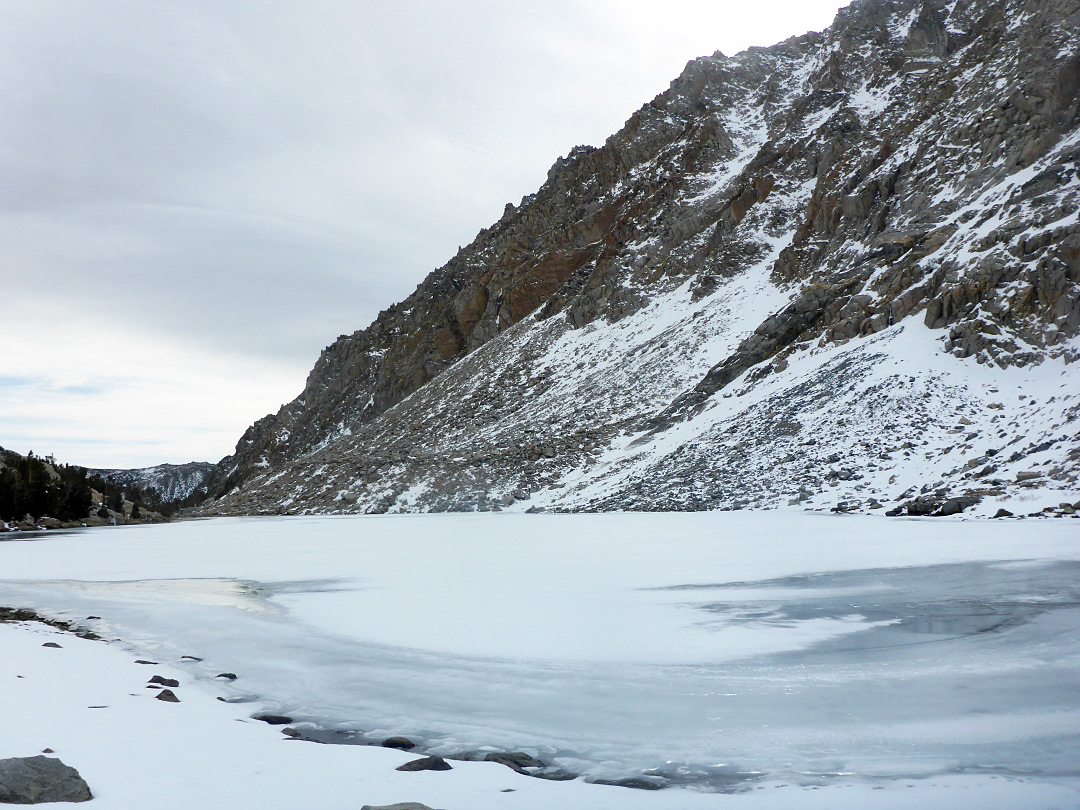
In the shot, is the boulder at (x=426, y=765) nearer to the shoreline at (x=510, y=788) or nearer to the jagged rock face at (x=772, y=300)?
the shoreline at (x=510, y=788)

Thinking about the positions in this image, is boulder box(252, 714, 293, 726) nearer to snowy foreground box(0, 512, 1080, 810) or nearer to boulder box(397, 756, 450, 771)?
snowy foreground box(0, 512, 1080, 810)

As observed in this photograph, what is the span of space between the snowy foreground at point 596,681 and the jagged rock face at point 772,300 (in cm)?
1725

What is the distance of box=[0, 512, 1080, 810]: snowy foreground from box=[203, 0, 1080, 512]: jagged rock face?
56.6 ft

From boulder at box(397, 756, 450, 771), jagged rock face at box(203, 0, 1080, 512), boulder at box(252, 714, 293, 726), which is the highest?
jagged rock face at box(203, 0, 1080, 512)

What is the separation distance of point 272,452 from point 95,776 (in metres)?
115

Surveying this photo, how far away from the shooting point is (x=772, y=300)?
5803 cm

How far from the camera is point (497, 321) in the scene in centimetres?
9325

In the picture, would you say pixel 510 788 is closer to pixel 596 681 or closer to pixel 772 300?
pixel 596 681

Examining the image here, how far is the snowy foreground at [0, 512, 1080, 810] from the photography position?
502 cm

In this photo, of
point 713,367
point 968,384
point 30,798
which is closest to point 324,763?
point 30,798

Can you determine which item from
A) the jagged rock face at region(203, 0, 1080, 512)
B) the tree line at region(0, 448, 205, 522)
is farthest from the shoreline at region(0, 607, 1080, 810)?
the tree line at region(0, 448, 205, 522)

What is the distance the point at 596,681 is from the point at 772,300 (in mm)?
54462

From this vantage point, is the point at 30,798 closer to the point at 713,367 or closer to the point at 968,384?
the point at 968,384

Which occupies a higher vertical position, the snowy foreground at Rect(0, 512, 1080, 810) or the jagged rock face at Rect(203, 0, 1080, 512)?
the jagged rock face at Rect(203, 0, 1080, 512)
